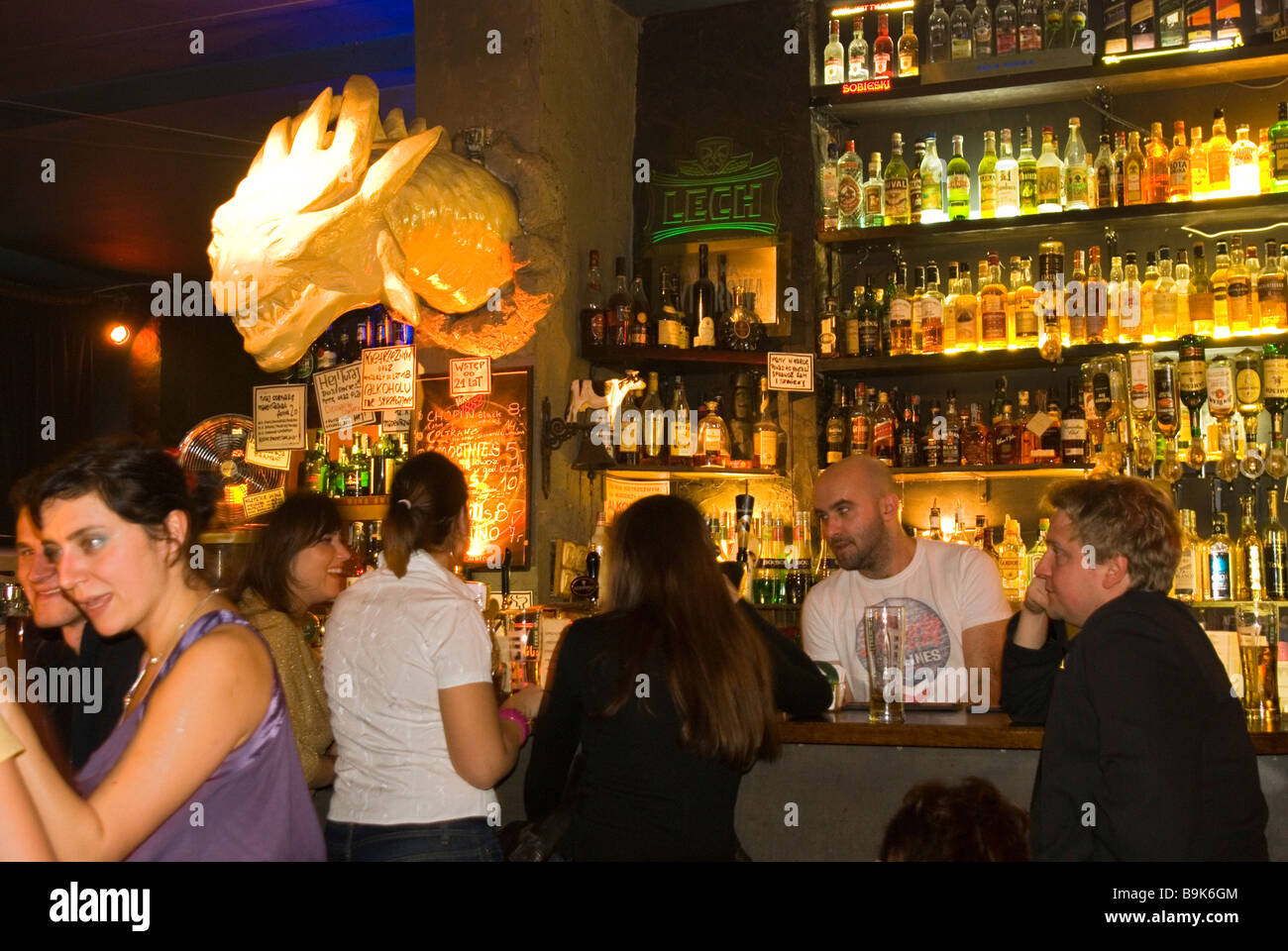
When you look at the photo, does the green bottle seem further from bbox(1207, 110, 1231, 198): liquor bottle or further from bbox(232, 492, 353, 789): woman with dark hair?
bbox(232, 492, 353, 789): woman with dark hair

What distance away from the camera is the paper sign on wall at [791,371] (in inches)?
196

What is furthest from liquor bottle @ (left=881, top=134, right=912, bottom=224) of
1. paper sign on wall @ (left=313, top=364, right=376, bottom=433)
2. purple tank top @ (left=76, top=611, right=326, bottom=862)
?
purple tank top @ (left=76, top=611, right=326, bottom=862)

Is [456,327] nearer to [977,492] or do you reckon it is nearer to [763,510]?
[763,510]

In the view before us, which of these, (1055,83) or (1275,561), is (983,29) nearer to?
(1055,83)

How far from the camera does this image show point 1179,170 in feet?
15.5

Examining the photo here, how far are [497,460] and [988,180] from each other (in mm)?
2287

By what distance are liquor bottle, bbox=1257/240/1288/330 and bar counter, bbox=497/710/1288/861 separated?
2.28 meters

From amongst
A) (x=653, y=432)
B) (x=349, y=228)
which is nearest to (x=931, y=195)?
(x=653, y=432)

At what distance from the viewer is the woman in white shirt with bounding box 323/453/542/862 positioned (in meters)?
2.31

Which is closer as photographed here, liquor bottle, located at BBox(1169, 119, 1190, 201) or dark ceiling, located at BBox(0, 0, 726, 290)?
liquor bottle, located at BBox(1169, 119, 1190, 201)

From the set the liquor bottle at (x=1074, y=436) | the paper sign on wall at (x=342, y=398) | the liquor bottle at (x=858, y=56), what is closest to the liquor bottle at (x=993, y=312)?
the liquor bottle at (x=1074, y=436)

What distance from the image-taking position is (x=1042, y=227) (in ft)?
16.1
